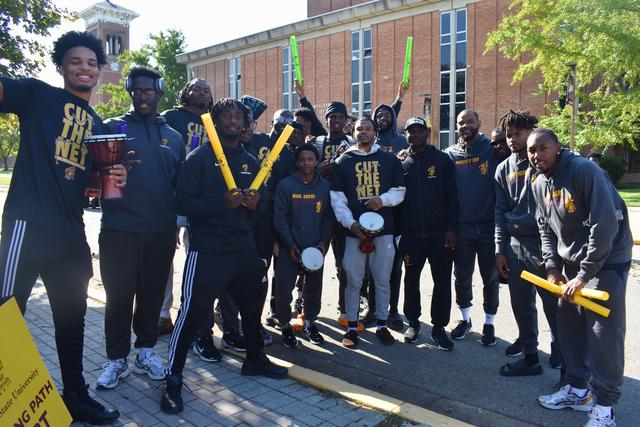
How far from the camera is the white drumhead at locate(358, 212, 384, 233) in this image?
5.01 meters

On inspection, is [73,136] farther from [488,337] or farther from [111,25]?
[111,25]

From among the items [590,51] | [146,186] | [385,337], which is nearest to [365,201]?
[385,337]

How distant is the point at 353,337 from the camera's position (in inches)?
212

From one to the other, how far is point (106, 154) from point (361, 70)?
42.3 metres

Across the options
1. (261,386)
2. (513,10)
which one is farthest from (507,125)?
(513,10)

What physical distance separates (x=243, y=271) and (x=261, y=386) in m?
0.94

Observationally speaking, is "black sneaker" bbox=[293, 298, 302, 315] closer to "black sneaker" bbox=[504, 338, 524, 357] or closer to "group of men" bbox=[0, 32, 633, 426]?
"group of men" bbox=[0, 32, 633, 426]

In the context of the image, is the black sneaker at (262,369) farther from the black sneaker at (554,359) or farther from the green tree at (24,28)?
the green tree at (24,28)

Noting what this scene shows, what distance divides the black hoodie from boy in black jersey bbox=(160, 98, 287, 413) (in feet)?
0.86

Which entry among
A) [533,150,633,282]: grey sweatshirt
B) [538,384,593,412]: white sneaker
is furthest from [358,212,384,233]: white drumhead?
[538,384,593,412]: white sneaker

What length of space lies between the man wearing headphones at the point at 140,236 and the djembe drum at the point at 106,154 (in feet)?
1.06

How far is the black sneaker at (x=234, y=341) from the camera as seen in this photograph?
5082 millimetres

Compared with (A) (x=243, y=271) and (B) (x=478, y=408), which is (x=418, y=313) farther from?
(A) (x=243, y=271)

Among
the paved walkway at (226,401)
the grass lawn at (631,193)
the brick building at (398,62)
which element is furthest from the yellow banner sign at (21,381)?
the brick building at (398,62)
